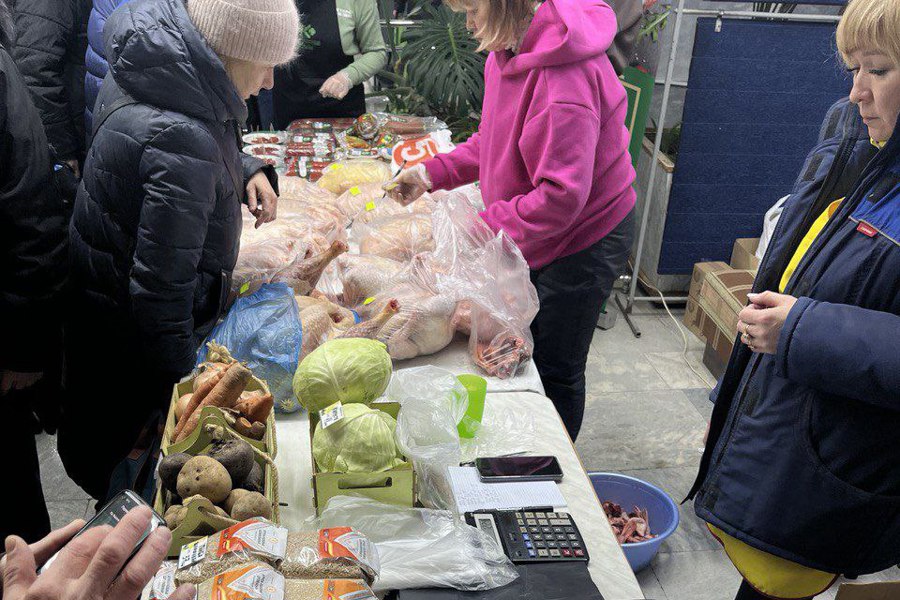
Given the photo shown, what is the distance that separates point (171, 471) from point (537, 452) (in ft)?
2.63

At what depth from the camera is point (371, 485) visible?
4.52ft

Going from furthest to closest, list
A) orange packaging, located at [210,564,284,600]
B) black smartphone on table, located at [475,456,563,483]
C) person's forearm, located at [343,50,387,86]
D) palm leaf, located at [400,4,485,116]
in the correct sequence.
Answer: palm leaf, located at [400,4,485,116] → person's forearm, located at [343,50,387,86] → black smartphone on table, located at [475,456,563,483] → orange packaging, located at [210,564,284,600]

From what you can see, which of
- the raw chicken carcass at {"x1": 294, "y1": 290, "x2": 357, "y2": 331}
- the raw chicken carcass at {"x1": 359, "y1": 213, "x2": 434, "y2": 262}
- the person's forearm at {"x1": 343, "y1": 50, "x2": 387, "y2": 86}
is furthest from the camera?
the person's forearm at {"x1": 343, "y1": 50, "x2": 387, "y2": 86}

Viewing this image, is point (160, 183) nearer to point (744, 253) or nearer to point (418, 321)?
point (418, 321)

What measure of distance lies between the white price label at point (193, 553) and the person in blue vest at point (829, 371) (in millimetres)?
1101

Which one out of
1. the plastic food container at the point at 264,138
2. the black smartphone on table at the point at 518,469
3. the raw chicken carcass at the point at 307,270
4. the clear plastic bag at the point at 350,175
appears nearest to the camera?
the black smartphone on table at the point at 518,469

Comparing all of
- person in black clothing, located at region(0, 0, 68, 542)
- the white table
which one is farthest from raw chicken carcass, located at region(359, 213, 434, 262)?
person in black clothing, located at region(0, 0, 68, 542)

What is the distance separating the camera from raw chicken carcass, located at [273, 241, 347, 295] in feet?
7.05

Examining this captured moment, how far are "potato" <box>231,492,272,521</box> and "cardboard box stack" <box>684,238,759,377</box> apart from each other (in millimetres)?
2766

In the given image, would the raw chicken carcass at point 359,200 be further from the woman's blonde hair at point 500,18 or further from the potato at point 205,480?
the potato at point 205,480

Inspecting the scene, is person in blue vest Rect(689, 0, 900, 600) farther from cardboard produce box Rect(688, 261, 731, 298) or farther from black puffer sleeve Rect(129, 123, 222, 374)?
cardboard produce box Rect(688, 261, 731, 298)

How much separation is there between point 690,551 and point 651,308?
1992 mm

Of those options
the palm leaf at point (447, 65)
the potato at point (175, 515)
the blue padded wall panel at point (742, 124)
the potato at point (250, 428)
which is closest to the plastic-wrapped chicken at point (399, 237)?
the potato at point (250, 428)

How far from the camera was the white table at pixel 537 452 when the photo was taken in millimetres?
1394
